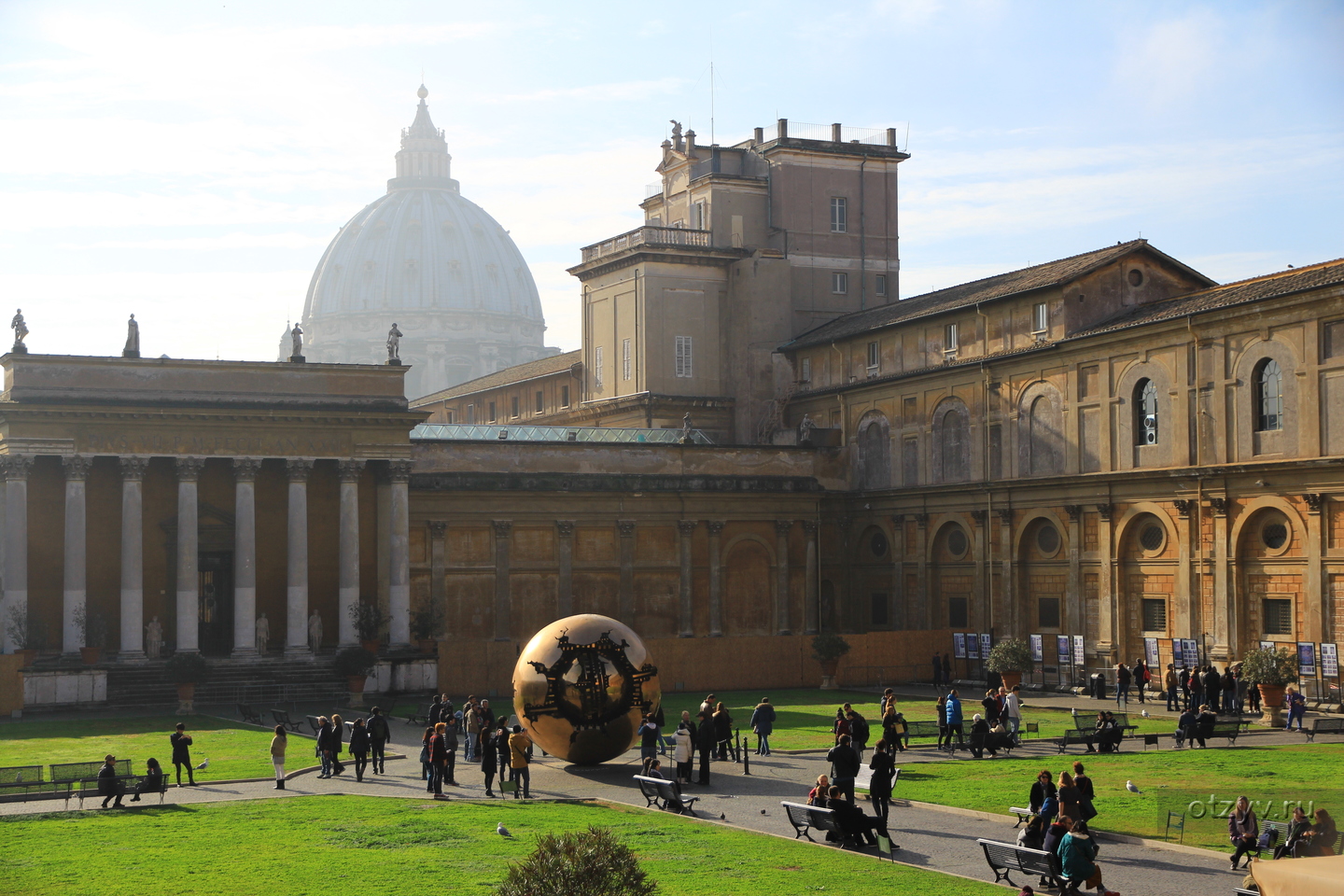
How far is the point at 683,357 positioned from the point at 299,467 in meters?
21.9

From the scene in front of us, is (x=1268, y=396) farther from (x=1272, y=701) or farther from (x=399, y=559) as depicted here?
(x=399, y=559)

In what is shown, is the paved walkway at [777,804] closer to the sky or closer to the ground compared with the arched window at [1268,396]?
closer to the ground

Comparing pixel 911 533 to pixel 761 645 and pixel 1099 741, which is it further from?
pixel 1099 741

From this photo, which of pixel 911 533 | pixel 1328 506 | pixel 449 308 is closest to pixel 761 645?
pixel 911 533

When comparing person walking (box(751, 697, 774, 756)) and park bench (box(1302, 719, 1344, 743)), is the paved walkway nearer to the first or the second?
person walking (box(751, 697, 774, 756))

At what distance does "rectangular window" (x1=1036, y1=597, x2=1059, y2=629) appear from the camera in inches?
2120

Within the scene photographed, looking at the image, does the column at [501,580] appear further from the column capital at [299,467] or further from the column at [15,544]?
the column at [15,544]

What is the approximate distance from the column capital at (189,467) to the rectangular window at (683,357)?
24.3 metres

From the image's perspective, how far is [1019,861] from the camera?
2009cm

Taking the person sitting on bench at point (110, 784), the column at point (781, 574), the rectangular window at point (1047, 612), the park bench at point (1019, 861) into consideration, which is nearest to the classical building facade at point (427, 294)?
the column at point (781, 574)

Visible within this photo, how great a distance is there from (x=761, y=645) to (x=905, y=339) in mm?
14851

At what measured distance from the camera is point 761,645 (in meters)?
53.9

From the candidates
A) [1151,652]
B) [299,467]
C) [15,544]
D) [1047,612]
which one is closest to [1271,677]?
[1151,652]

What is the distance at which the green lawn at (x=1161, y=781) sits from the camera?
23609 millimetres
